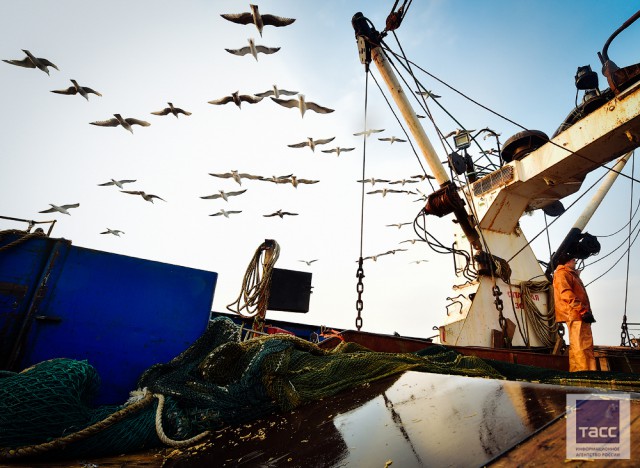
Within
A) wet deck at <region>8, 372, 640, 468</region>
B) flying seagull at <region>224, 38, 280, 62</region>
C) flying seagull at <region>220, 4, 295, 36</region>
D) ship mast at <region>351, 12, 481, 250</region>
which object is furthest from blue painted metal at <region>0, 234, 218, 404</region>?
flying seagull at <region>224, 38, 280, 62</region>

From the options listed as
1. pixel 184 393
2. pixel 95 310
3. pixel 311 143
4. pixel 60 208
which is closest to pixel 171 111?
pixel 311 143

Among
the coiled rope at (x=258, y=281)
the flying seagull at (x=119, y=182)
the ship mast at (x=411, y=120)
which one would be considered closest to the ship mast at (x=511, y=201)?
the ship mast at (x=411, y=120)

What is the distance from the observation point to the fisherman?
204 inches

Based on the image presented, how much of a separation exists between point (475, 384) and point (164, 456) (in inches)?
69.6

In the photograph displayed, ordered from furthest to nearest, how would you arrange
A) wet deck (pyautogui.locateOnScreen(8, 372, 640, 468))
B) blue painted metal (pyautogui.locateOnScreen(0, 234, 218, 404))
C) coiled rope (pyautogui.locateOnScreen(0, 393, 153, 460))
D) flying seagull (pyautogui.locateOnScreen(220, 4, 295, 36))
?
1. flying seagull (pyautogui.locateOnScreen(220, 4, 295, 36))
2. blue painted metal (pyautogui.locateOnScreen(0, 234, 218, 404))
3. coiled rope (pyautogui.locateOnScreen(0, 393, 153, 460))
4. wet deck (pyautogui.locateOnScreen(8, 372, 640, 468))

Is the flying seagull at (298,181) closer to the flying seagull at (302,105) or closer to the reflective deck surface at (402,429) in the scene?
the flying seagull at (302,105)

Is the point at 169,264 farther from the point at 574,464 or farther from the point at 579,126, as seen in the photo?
the point at 579,126

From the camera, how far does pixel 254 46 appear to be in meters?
10.5

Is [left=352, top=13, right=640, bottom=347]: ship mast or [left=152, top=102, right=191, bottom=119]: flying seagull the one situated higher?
[left=152, top=102, right=191, bottom=119]: flying seagull

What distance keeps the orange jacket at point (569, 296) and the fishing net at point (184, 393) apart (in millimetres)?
2777

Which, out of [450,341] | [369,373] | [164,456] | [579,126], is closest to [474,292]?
[450,341]

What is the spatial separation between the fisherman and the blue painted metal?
5769 millimetres

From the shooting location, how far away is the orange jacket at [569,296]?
527 centimetres

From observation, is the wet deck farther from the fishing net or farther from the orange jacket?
the orange jacket
